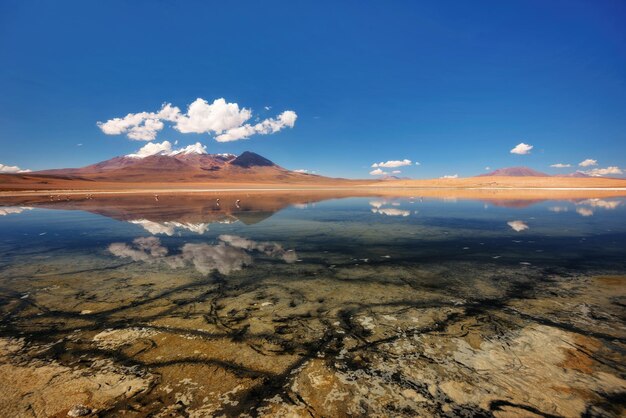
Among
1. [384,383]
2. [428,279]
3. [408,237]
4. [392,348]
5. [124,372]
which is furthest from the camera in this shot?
[408,237]

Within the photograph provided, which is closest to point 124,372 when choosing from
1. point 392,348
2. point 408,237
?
point 392,348

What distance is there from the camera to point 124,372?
341 cm

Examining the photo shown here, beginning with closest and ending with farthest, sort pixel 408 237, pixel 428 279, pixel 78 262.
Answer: pixel 428 279 < pixel 78 262 < pixel 408 237

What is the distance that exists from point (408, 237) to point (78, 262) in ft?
36.4

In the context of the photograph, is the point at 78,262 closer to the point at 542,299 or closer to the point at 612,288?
the point at 542,299

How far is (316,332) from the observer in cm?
426

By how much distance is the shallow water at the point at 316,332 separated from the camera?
A: 9.77 ft

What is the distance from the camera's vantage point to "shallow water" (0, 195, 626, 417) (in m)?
2.98

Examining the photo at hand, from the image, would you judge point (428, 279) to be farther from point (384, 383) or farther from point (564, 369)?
point (384, 383)

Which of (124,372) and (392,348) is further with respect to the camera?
(392,348)

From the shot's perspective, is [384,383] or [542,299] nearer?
[384,383]

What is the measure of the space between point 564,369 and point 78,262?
10.9 metres

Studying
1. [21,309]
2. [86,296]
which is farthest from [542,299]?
[21,309]

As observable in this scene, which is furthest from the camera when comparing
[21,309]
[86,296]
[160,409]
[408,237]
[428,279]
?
[408,237]
